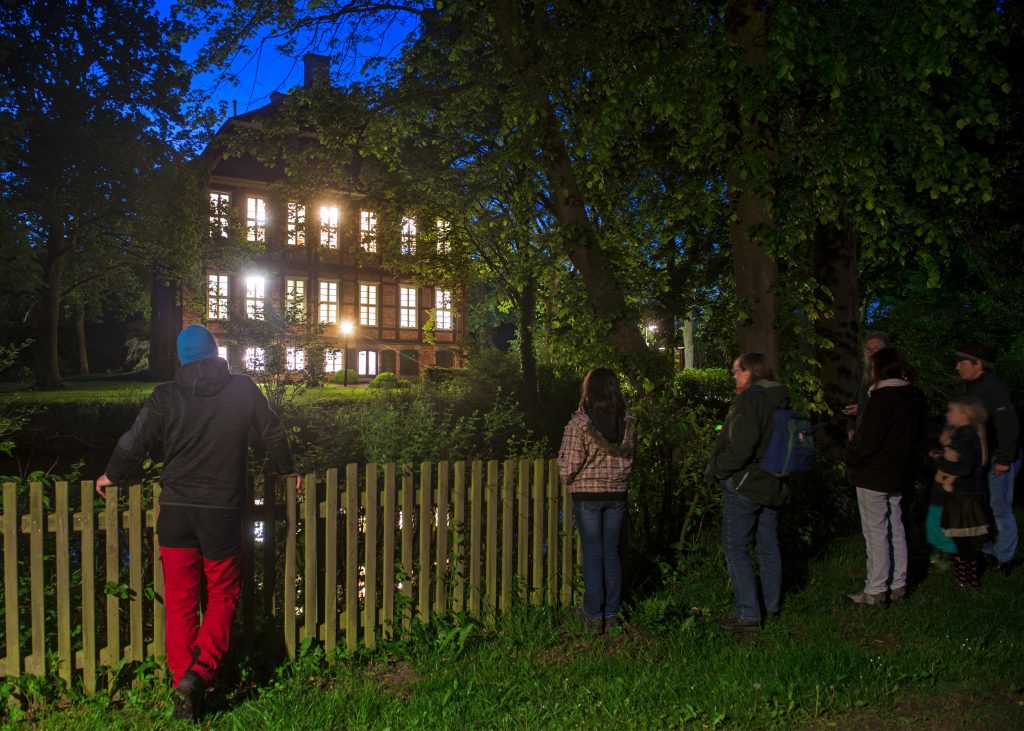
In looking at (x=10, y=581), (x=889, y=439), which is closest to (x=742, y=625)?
(x=889, y=439)

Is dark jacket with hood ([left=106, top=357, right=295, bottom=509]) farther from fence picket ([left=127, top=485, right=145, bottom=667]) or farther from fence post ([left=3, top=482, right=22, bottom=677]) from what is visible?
fence post ([left=3, top=482, right=22, bottom=677])

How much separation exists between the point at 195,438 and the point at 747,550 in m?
3.57

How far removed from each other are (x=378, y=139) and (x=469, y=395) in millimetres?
8981

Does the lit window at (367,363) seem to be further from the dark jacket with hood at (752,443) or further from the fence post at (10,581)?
the fence post at (10,581)

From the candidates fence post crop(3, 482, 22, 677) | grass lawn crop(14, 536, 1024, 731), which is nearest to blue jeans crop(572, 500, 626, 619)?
grass lawn crop(14, 536, 1024, 731)

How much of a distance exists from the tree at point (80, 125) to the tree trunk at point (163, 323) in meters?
3.54

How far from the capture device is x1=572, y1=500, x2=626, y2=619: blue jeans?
506 cm

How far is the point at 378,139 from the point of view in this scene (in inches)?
405

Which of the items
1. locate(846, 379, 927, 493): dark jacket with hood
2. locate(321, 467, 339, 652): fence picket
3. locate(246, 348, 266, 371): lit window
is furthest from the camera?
locate(246, 348, 266, 371): lit window

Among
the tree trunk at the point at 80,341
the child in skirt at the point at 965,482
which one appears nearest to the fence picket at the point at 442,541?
the child in skirt at the point at 965,482

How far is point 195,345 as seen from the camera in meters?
4.05

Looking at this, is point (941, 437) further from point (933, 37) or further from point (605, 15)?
point (605, 15)

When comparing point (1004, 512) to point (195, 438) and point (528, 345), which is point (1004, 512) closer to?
point (195, 438)

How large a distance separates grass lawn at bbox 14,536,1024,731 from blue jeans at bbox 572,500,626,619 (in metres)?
0.22
